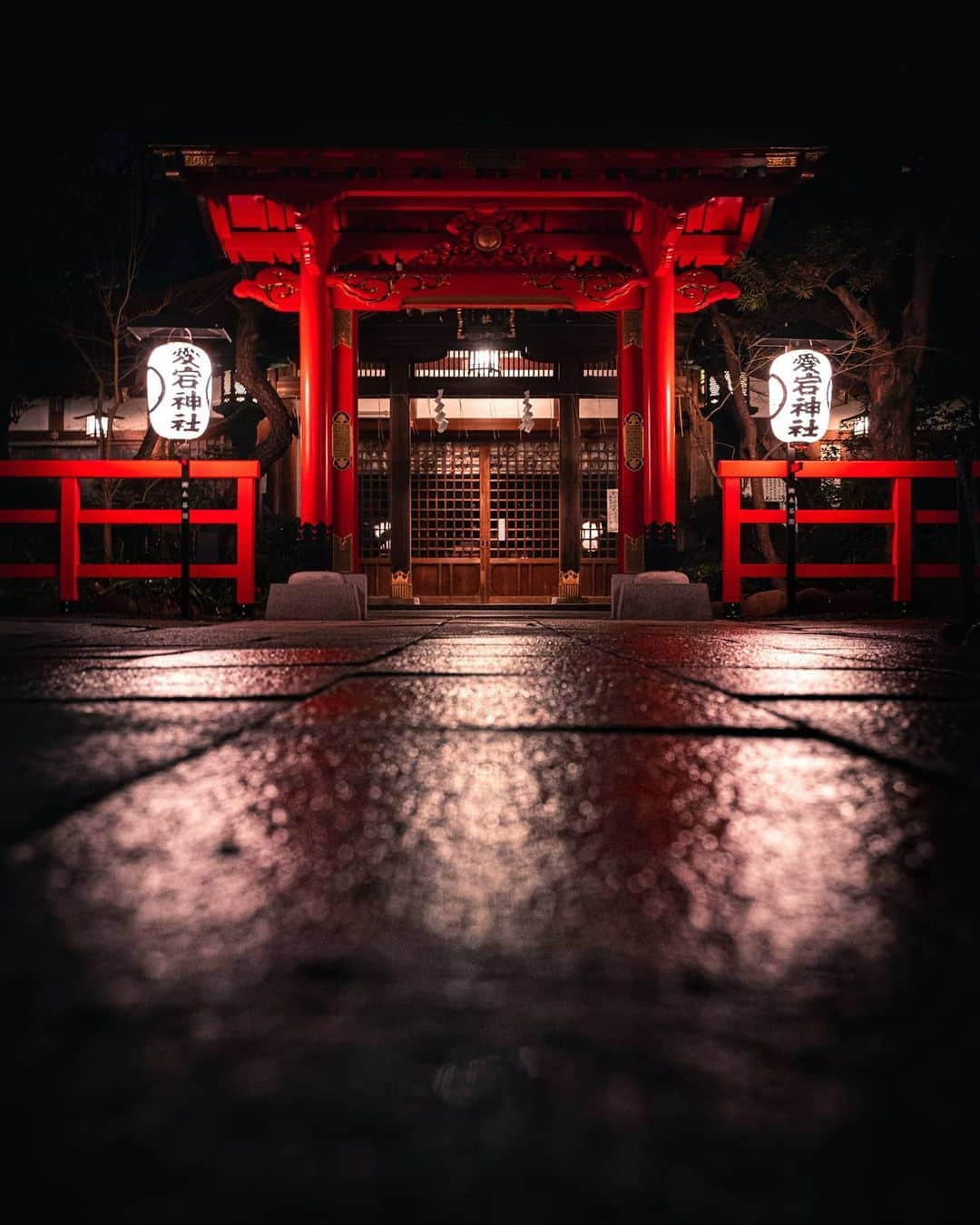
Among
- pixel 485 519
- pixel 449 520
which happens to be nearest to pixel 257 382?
pixel 449 520

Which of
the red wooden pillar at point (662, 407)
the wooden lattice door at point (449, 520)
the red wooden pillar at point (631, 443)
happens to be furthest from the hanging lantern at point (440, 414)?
the red wooden pillar at point (662, 407)

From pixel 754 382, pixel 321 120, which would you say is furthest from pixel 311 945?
pixel 754 382

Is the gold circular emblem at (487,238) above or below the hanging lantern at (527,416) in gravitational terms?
above

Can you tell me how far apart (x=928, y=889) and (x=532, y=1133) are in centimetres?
43

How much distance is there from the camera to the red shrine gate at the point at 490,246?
30.2 ft

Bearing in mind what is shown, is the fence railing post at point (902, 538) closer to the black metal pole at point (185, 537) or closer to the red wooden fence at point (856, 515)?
the red wooden fence at point (856, 515)

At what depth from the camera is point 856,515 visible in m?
9.45

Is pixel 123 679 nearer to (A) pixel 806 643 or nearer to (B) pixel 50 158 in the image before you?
(A) pixel 806 643

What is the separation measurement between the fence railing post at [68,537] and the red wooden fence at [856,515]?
6.42 meters

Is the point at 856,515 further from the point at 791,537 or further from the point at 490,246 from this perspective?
the point at 490,246

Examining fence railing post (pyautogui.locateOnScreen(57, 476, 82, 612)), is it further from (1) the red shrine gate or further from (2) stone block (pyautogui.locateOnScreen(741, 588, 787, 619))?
(2) stone block (pyautogui.locateOnScreen(741, 588, 787, 619))

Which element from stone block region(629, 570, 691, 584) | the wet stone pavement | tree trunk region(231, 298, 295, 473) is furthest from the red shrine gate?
the wet stone pavement

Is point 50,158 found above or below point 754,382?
above

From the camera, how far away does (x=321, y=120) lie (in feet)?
30.1
